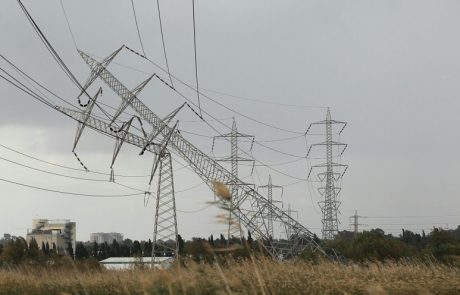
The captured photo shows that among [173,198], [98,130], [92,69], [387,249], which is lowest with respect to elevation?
[387,249]

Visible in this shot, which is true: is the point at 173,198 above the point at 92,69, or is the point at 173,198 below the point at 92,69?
below

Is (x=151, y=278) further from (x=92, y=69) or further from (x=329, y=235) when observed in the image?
(x=329, y=235)

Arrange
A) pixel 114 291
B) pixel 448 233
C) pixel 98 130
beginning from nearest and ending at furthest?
pixel 114 291 → pixel 98 130 → pixel 448 233

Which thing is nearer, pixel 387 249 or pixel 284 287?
pixel 284 287

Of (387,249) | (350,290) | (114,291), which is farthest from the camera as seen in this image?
(387,249)

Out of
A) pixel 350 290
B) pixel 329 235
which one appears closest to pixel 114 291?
pixel 350 290

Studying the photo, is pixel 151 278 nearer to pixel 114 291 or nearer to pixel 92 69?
pixel 114 291

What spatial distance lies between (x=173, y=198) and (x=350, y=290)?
A: 970 inches

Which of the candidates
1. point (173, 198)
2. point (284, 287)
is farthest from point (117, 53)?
point (284, 287)

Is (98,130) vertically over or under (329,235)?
over

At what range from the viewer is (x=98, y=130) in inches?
1280

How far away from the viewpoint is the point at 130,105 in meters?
36.2

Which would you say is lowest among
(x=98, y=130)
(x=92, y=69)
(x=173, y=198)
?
(x=173, y=198)

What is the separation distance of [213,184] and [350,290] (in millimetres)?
6531
